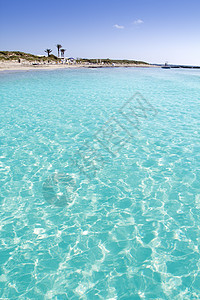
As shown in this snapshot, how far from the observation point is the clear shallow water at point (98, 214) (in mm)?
4641

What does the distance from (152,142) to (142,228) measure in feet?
20.9

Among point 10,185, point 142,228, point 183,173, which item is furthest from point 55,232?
point 183,173

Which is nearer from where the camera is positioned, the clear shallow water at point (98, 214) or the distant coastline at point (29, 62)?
the clear shallow water at point (98, 214)

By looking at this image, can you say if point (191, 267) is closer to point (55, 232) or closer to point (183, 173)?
point (55, 232)

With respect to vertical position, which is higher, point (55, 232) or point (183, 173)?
point (183, 173)

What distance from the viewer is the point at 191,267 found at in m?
4.92

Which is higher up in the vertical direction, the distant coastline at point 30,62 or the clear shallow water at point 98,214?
the distant coastline at point 30,62

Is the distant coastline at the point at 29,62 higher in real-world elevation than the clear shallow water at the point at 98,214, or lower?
higher

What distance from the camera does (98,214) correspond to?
6.47m

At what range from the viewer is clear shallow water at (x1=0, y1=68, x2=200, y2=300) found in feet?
15.2

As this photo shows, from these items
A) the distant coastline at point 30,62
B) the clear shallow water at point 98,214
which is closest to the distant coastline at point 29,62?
the distant coastline at point 30,62

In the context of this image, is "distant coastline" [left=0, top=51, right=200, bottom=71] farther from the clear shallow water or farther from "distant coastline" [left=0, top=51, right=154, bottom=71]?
the clear shallow water

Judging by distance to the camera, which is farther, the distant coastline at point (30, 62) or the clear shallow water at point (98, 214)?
the distant coastline at point (30, 62)

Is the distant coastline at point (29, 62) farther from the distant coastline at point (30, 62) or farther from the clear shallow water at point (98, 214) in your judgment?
the clear shallow water at point (98, 214)
